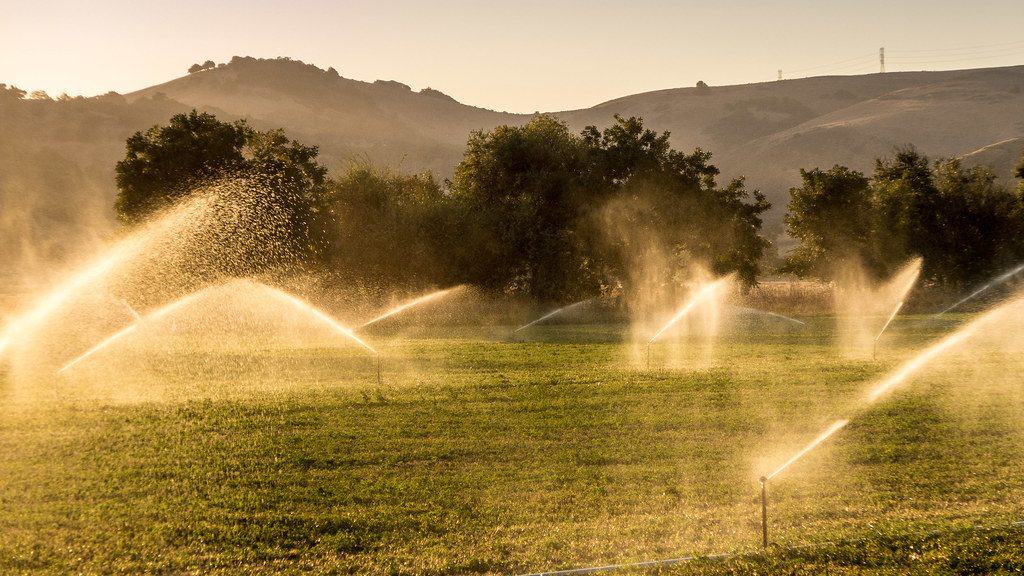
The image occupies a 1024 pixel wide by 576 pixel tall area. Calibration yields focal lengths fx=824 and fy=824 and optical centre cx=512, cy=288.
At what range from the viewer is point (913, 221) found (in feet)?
206

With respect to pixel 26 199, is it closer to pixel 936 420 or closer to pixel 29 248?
pixel 29 248

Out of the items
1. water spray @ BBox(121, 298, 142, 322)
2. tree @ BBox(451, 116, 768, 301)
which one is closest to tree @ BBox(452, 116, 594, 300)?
tree @ BBox(451, 116, 768, 301)

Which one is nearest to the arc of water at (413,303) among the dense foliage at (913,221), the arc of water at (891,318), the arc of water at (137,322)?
the arc of water at (137,322)

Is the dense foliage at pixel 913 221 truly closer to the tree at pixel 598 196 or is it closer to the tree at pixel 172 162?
the tree at pixel 598 196

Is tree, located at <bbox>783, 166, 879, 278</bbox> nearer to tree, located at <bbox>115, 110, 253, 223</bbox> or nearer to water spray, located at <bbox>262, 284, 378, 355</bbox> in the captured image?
water spray, located at <bbox>262, 284, 378, 355</bbox>

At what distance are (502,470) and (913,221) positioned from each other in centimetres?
5680

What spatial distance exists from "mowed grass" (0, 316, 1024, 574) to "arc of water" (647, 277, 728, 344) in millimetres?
20062

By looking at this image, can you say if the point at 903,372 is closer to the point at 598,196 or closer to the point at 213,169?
the point at 598,196

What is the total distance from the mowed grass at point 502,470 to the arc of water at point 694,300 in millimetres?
20062

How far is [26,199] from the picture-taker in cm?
12875

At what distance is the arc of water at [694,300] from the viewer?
1919 inches

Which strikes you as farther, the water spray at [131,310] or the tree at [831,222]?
the tree at [831,222]

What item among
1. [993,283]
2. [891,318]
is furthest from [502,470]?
[993,283]

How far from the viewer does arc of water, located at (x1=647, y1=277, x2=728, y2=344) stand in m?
48.7
